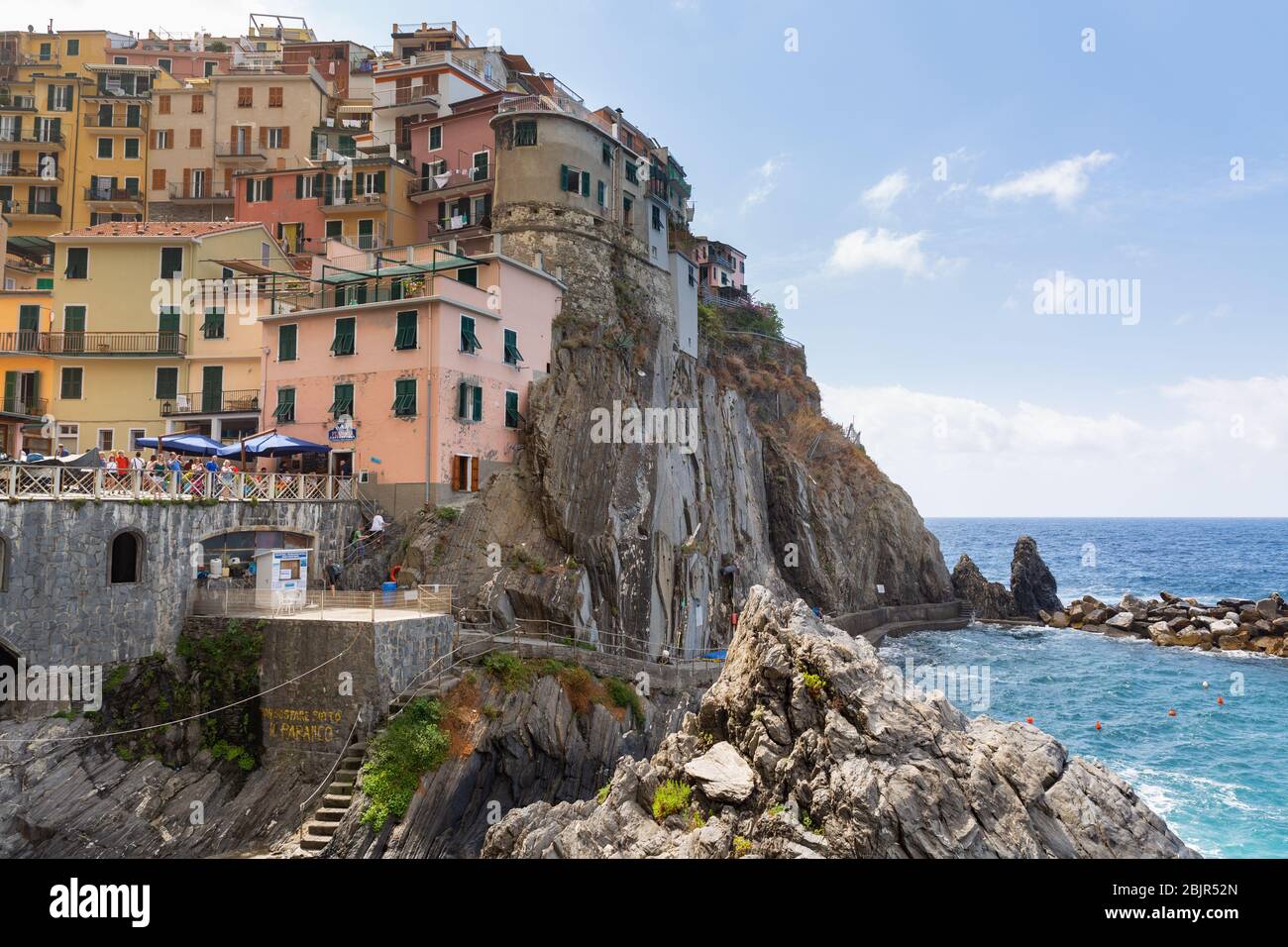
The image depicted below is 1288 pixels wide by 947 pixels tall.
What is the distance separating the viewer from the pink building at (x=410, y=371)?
3659 centimetres

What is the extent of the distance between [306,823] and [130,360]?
31247mm

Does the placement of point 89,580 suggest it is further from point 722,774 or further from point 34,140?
point 34,140

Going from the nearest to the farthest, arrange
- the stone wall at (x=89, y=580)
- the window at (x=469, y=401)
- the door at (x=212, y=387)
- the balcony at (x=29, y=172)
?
the stone wall at (x=89, y=580) → the window at (x=469, y=401) → the door at (x=212, y=387) → the balcony at (x=29, y=172)

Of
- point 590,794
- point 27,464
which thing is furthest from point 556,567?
point 27,464

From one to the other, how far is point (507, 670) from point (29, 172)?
215ft

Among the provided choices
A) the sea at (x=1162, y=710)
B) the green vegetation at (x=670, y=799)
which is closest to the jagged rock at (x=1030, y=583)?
the sea at (x=1162, y=710)

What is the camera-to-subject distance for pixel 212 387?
43.8m

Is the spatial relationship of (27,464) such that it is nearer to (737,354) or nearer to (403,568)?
(403,568)

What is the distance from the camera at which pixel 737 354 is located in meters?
77.0

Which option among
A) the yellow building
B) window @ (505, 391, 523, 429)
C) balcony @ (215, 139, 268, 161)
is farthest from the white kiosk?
balcony @ (215, 139, 268, 161)

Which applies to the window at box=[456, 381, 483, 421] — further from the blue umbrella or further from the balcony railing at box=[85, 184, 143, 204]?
the balcony railing at box=[85, 184, 143, 204]

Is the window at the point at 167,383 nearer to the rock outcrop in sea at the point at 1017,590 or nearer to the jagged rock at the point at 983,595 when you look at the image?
the jagged rock at the point at 983,595

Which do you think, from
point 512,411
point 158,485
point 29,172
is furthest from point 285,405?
point 29,172

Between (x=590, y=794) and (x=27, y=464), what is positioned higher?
(x=27, y=464)
